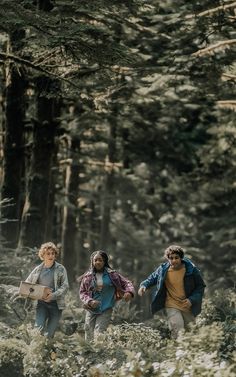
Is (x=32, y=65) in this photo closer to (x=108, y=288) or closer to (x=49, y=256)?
(x=49, y=256)

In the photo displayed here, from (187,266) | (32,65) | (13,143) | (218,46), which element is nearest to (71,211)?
(13,143)

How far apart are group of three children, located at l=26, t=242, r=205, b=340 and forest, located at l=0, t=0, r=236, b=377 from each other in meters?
0.40

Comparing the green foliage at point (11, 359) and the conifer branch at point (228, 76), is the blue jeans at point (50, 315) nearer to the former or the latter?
the green foliage at point (11, 359)

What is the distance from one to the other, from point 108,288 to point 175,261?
110 centimetres

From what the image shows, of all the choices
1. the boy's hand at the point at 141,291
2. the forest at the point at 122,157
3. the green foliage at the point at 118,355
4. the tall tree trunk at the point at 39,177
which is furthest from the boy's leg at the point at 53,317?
the tall tree trunk at the point at 39,177

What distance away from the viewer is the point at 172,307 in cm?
1342

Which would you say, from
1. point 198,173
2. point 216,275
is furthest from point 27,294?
point 216,275

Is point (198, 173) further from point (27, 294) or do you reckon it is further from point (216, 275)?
point (27, 294)

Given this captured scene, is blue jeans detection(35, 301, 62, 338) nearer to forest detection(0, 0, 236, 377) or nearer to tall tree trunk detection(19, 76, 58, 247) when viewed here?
forest detection(0, 0, 236, 377)

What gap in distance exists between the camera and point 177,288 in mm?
13320

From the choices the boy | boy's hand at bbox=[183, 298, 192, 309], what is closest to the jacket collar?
the boy

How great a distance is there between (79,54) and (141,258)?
2534cm

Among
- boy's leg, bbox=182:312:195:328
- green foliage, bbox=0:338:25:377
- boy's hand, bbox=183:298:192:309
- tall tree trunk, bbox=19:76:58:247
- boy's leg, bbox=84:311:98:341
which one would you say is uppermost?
tall tree trunk, bbox=19:76:58:247

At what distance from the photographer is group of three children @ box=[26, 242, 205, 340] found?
13.2 m
